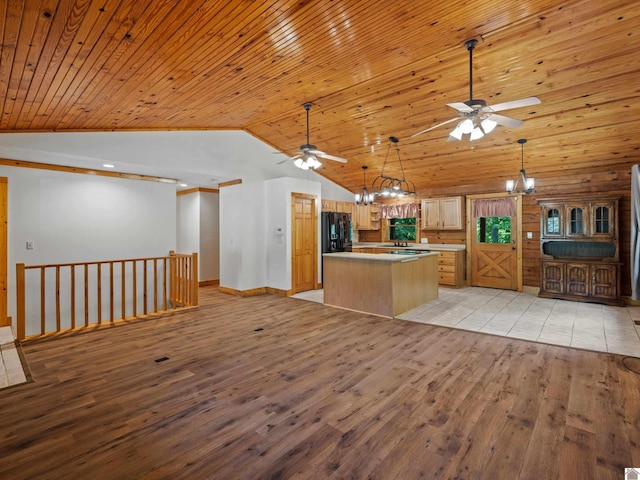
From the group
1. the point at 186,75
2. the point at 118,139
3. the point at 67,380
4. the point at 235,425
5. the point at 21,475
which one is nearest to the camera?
the point at 21,475

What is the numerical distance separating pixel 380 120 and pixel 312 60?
2011 millimetres

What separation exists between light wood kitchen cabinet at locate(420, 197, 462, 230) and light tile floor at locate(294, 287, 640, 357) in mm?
1812

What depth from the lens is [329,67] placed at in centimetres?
352

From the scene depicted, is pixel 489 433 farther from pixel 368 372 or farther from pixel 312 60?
pixel 312 60

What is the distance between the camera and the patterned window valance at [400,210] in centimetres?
813

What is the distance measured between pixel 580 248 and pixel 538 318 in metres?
2.63

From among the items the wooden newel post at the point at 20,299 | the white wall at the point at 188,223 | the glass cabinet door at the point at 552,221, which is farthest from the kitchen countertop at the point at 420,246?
the wooden newel post at the point at 20,299

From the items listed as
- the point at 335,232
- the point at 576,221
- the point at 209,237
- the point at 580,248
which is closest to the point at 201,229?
the point at 209,237

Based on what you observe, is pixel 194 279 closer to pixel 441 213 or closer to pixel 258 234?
pixel 258 234

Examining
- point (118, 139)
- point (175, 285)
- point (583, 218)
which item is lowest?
point (175, 285)

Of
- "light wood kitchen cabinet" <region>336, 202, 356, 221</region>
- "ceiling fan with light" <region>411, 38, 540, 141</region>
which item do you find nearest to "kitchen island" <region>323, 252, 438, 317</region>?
"ceiling fan with light" <region>411, 38, 540, 141</region>

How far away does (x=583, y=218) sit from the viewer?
586cm

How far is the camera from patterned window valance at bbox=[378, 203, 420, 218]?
26.7 feet

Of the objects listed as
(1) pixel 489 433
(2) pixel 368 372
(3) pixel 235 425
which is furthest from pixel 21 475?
(1) pixel 489 433
